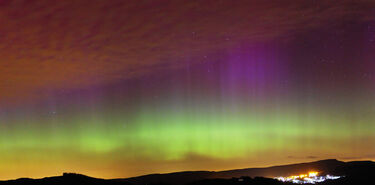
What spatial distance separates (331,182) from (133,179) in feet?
217

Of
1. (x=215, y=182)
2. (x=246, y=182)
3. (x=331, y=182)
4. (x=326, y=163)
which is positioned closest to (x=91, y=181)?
(x=215, y=182)

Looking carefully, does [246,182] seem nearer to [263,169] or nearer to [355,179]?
[355,179]

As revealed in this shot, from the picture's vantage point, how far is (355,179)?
92938 mm

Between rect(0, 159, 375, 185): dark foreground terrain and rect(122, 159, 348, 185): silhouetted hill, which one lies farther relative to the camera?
rect(122, 159, 348, 185): silhouetted hill

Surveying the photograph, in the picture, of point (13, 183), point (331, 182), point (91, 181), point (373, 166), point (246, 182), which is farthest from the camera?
point (373, 166)

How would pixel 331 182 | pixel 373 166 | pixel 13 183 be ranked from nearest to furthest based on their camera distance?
pixel 13 183 < pixel 331 182 < pixel 373 166

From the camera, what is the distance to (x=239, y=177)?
105375 mm

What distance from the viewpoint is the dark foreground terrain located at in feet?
190

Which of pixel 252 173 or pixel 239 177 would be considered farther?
pixel 252 173

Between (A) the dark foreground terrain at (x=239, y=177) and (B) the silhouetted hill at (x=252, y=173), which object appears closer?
(A) the dark foreground terrain at (x=239, y=177)

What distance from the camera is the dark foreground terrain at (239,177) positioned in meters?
57.9

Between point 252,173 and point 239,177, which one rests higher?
point 252,173

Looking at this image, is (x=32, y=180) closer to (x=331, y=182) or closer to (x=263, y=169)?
(x=331, y=182)

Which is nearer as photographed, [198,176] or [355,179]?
[355,179]
